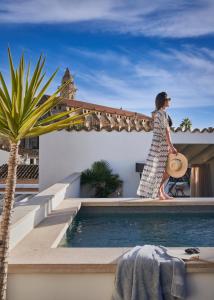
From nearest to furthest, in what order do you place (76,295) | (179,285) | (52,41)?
(179,285)
(76,295)
(52,41)

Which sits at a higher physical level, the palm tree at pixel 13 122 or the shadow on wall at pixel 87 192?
the palm tree at pixel 13 122

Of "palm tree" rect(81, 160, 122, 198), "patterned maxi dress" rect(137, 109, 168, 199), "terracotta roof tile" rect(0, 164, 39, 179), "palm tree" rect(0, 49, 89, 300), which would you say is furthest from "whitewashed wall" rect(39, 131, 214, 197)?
"palm tree" rect(0, 49, 89, 300)

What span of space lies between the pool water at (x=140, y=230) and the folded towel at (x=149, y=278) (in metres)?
1.28

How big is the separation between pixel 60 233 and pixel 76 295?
1.09 meters

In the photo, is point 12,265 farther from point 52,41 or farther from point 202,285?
point 52,41

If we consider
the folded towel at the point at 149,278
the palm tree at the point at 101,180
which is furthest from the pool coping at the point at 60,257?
the palm tree at the point at 101,180

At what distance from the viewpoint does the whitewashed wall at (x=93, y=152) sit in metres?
8.23

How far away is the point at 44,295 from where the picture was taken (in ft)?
8.12

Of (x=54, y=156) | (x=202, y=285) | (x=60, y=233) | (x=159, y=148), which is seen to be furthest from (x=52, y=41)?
(x=202, y=285)

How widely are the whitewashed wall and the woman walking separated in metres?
2.62

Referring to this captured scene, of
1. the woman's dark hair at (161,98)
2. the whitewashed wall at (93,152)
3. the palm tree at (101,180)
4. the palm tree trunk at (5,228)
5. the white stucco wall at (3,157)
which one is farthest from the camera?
the white stucco wall at (3,157)

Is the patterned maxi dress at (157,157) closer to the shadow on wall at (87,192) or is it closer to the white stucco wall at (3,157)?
the shadow on wall at (87,192)

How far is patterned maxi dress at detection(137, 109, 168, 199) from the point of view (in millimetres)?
5430

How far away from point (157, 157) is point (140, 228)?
1336 millimetres
